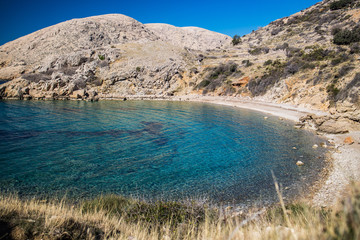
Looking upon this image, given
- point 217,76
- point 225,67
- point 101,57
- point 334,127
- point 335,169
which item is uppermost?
point 101,57

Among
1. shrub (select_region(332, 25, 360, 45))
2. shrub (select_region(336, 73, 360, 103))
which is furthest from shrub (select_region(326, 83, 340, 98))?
shrub (select_region(332, 25, 360, 45))

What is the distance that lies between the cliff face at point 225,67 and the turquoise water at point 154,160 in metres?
10.5

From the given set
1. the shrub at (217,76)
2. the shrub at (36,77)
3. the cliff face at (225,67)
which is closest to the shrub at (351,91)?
the cliff face at (225,67)

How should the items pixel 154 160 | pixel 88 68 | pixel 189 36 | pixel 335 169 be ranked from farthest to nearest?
pixel 189 36, pixel 88 68, pixel 154 160, pixel 335 169

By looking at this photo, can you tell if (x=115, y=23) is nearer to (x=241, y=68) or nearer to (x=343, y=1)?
(x=241, y=68)

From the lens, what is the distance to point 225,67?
51281mm

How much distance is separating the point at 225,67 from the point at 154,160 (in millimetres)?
44042

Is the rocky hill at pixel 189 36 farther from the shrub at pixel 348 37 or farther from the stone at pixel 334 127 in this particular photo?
the stone at pixel 334 127

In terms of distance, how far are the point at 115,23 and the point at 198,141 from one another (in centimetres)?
11200

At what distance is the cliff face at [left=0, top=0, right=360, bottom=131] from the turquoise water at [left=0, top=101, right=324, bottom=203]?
412 inches

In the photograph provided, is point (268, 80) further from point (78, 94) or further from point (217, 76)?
point (78, 94)

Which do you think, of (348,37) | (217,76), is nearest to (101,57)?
(217,76)

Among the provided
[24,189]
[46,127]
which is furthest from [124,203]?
[46,127]

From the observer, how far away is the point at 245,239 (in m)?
2.85
